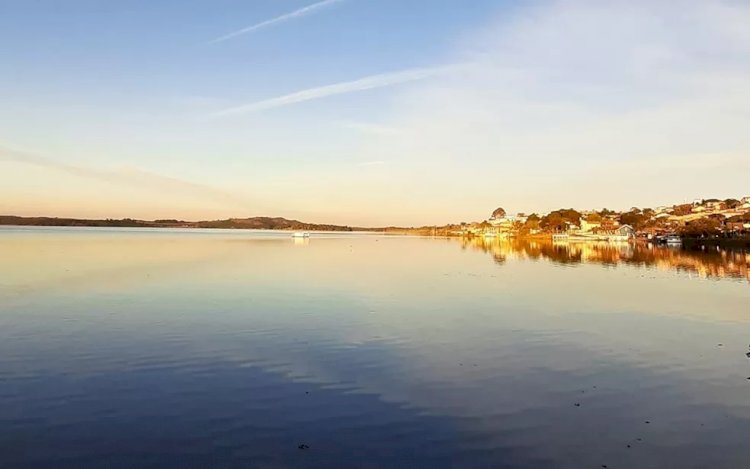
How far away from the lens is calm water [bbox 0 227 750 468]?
1091 cm

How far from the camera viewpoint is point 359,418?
1267cm

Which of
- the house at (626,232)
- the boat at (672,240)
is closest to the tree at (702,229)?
the house at (626,232)

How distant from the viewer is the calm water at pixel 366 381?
1091 cm

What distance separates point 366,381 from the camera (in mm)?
15781

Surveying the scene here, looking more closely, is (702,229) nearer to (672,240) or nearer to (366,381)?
(672,240)

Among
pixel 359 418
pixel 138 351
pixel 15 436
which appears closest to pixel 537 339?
pixel 359 418

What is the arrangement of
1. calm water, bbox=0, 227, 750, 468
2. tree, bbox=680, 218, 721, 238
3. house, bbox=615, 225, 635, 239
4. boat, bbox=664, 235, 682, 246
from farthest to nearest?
house, bbox=615, 225, 635, 239 < tree, bbox=680, 218, 721, 238 < boat, bbox=664, 235, 682, 246 < calm water, bbox=0, 227, 750, 468

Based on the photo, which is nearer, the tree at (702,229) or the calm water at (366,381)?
the calm water at (366,381)

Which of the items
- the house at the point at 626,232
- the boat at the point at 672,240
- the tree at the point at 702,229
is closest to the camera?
the boat at the point at 672,240

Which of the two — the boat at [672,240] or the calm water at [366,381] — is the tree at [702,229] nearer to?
the boat at [672,240]

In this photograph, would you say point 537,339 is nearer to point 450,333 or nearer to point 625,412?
point 450,333

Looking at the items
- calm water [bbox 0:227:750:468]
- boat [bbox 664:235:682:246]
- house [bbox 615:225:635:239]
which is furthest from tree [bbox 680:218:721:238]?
calm water [bbox 0:227:750:468]

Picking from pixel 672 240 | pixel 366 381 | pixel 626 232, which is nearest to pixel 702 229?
pixel 626 232

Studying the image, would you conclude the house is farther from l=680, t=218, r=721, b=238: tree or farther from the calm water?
the calm water
